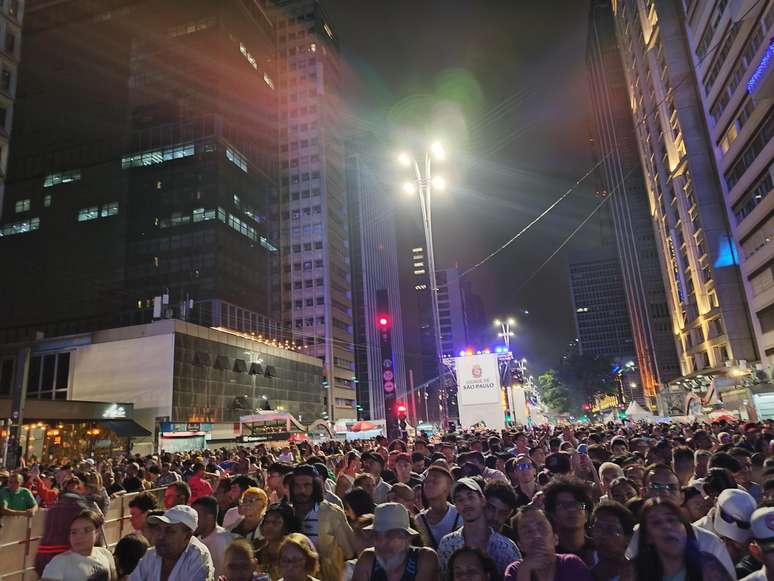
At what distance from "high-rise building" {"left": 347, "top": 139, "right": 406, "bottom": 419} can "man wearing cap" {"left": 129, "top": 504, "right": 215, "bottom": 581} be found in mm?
92577

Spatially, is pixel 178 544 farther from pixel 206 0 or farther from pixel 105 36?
pixel 105 36

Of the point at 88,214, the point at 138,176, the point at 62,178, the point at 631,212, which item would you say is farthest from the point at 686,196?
the point at 62,178

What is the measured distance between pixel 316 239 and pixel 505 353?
6807 centimetres

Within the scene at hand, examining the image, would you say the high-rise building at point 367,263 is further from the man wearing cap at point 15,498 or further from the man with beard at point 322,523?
the man with beard at point 322,523

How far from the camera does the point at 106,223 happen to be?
3036 inches

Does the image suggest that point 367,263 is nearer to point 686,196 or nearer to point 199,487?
point 686,196

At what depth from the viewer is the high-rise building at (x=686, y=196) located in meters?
49.8

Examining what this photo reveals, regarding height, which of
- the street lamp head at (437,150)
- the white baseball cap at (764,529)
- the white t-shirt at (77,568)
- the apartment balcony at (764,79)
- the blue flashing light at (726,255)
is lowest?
the white t-shirt at (77,568)

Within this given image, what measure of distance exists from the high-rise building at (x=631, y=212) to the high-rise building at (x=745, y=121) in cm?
4424

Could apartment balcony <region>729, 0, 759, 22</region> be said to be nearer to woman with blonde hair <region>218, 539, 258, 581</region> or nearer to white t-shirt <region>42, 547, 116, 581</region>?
woman with blonde hair <region>218, 539, 258, 581</region>

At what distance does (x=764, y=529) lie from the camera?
3.14 m

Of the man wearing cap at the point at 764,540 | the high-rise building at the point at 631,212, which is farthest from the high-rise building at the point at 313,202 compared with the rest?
the man wearing cap at the point at 764,540

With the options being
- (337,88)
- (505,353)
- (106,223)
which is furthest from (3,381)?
(337,88)

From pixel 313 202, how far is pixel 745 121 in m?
72.1
